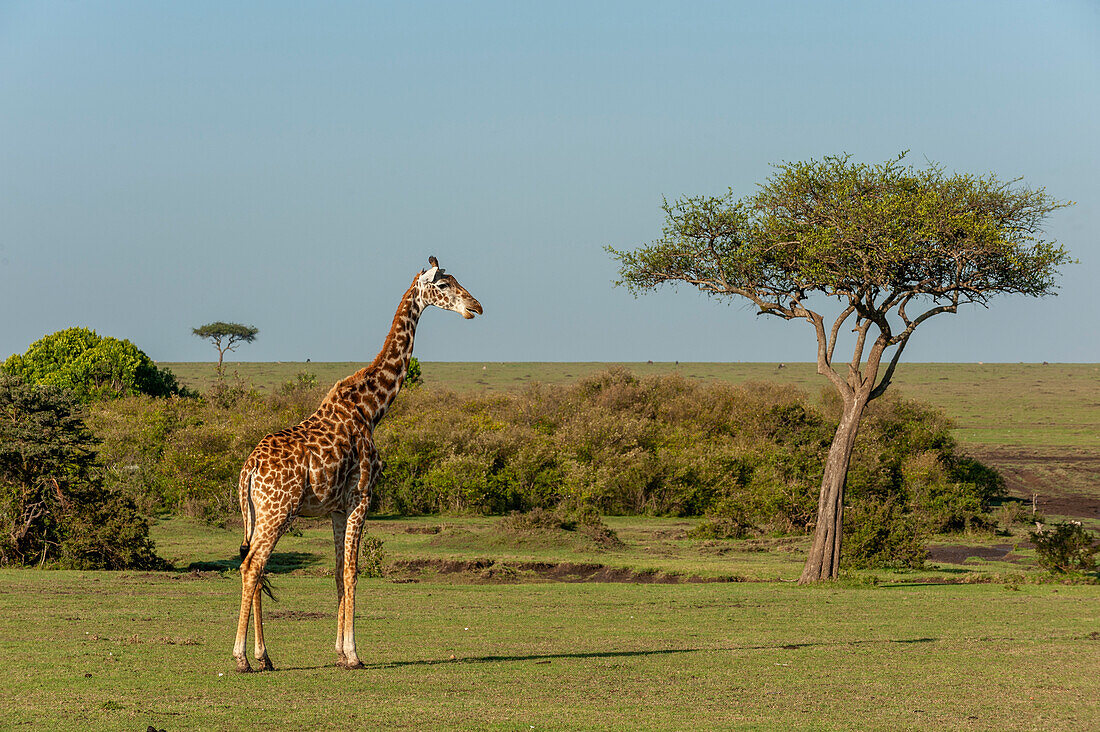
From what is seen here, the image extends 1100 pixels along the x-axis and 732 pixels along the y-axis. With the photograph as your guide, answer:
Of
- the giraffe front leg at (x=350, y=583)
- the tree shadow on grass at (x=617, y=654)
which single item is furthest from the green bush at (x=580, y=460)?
the giraffe front leg at (x=350, y=583)

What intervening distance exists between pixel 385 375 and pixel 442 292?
1.17 meters

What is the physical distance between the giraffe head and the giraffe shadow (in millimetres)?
15826

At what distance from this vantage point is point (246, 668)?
40.8 ft

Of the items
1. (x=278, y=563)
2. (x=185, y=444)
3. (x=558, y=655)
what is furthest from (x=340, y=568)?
(x=185, y=444)

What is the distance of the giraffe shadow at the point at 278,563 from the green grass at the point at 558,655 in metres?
2.29

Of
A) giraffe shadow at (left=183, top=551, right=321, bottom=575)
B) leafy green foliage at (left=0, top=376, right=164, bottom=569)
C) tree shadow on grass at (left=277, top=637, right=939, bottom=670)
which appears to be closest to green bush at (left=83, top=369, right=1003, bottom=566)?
giraffe shadow at (left=183, top=551, right=321, bottom=575)

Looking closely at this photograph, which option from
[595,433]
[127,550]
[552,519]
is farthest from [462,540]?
[595,433]

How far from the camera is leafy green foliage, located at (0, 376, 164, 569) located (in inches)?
1062

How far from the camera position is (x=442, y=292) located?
1399 cm

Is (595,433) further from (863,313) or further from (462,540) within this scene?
(863,313)

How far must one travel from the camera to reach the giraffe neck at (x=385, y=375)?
1345 centimetres

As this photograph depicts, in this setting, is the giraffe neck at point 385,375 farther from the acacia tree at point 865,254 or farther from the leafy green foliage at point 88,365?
the leafy green foliage at point 88,365

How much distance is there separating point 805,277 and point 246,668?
1763cm

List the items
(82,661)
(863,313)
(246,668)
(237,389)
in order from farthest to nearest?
(237,389), (863,313), (82,661), (246,668)
